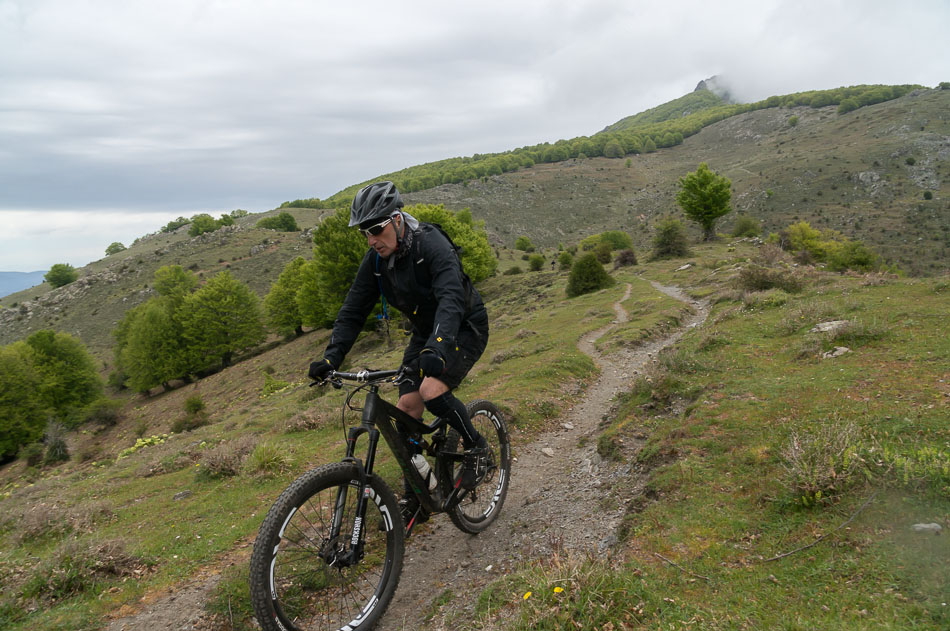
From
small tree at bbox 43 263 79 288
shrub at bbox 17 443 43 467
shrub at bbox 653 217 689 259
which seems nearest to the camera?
shrub at bbox 17 443 43 467

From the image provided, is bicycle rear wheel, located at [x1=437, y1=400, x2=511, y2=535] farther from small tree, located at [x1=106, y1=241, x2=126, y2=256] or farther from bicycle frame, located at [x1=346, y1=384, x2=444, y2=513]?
small tree, located at [x1=106, y1=241, x2=126, y2=256]

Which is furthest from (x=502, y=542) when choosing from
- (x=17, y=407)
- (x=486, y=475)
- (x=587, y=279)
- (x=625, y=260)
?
(x=17, y=407)

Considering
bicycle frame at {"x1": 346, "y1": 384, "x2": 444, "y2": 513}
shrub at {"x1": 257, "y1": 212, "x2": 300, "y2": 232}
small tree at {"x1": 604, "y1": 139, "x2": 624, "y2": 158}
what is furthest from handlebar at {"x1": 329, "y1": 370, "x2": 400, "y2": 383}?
small tree at {"x1": 604, "y1": 139, "x2": 624, "y2": 158}

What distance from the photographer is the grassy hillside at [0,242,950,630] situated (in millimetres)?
3129

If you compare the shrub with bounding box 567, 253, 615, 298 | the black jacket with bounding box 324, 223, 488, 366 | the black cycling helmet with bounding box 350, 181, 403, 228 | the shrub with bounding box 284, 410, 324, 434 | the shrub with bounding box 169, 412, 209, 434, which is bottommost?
the shrub with bounding box 169, 412, 209, 434

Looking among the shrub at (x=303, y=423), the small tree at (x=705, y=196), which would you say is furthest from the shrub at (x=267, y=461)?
the small tree at (x=705, y=196)

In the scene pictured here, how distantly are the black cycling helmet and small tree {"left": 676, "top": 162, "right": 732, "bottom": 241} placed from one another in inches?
2749

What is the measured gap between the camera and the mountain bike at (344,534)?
3395 mm

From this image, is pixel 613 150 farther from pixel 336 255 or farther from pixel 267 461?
pixel 267 461

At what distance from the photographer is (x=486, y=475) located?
18.2 feet

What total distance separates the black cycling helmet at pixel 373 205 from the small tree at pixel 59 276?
160939 millimetres

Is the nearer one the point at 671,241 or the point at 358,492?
the point at 358,492

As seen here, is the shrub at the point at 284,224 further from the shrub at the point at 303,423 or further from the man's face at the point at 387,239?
the man's face at the point at 387,239

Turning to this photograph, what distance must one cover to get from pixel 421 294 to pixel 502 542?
3150 millimetres
